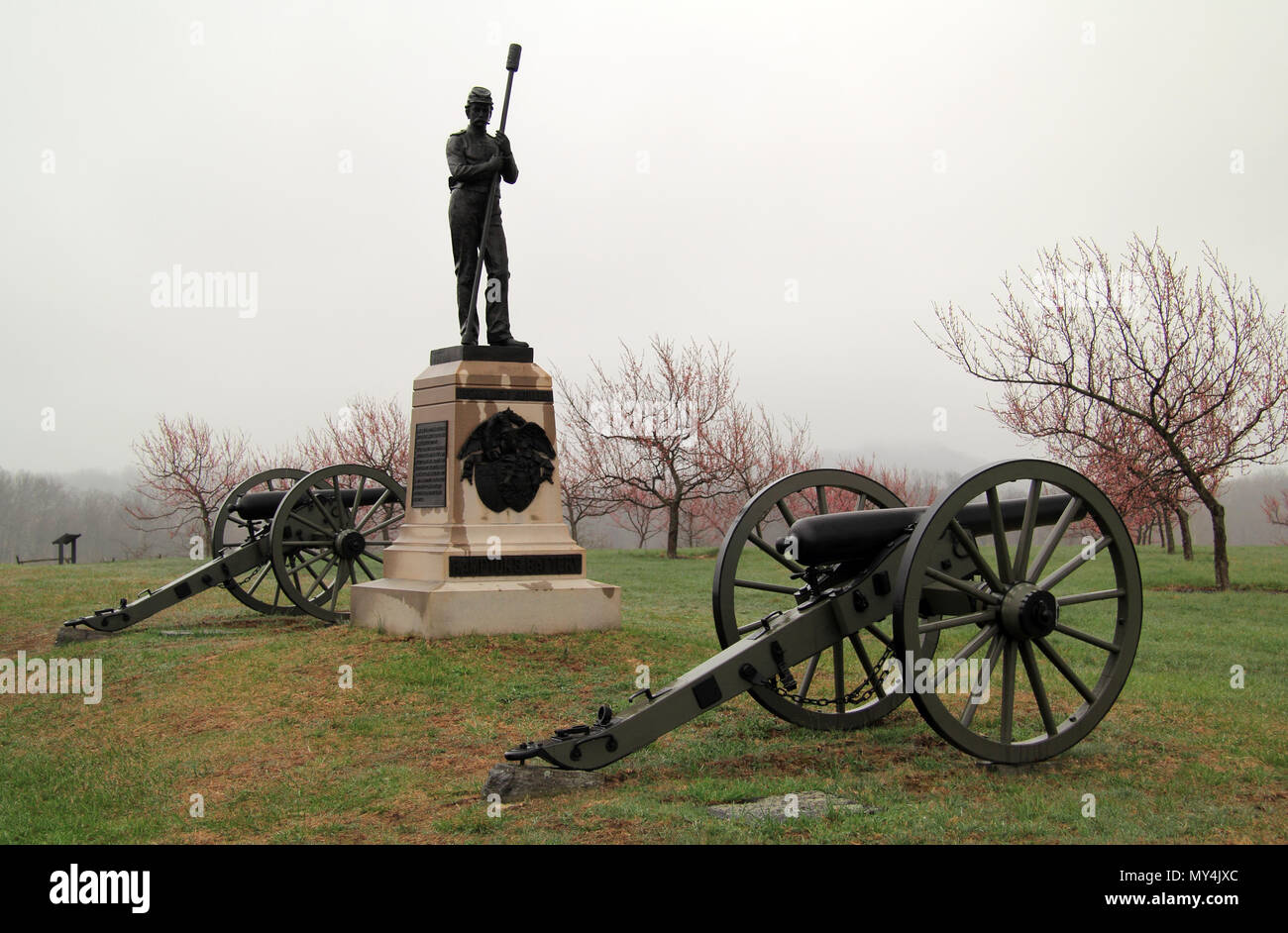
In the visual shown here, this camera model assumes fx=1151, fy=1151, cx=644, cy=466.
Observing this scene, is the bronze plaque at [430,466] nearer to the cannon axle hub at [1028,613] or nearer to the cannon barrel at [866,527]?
the cannon barrel at [866,527]

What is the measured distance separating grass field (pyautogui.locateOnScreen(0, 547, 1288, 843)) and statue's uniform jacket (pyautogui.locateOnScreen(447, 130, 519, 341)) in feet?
10.5

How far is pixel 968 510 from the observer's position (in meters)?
5.93

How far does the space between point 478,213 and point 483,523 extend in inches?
119

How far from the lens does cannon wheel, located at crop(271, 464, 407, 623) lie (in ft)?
39.9

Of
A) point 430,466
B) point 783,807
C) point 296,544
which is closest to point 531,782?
point 783,807

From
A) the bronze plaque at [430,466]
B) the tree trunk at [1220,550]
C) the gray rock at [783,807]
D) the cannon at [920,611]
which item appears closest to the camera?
the gray rock at [783,807]

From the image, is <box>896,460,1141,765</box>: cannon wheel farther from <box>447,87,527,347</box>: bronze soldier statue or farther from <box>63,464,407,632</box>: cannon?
<box>63,464,407,632</box>: cannon

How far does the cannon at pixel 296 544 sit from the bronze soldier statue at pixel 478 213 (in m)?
2.46

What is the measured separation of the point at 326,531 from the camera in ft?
41.1

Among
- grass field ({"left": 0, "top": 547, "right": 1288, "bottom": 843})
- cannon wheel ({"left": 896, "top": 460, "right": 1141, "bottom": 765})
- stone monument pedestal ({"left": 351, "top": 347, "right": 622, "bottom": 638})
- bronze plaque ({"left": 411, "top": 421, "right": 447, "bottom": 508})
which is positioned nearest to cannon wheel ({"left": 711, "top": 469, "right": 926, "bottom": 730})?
grass field ({"left": 0, "top": 547, "right": 1288, "bottom": 843})

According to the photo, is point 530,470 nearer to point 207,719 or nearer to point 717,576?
point 207,719

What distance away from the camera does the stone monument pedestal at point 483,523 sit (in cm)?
974

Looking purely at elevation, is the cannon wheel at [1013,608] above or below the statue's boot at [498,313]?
below

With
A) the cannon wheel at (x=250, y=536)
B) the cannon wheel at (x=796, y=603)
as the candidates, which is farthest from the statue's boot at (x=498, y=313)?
the cannon wheel at (x=796, y=603)
